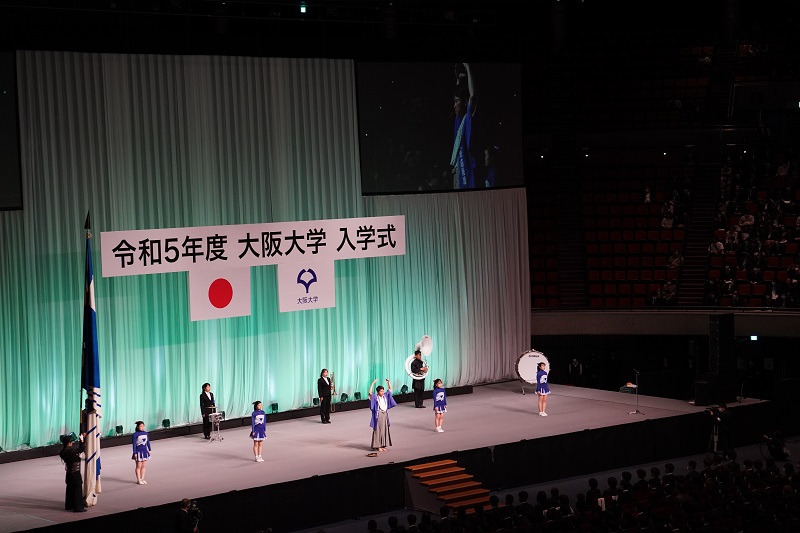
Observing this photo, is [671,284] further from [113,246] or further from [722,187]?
[113,246]

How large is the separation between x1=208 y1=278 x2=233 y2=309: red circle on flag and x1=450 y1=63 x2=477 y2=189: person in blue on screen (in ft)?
20.4

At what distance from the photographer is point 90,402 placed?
64.2ft

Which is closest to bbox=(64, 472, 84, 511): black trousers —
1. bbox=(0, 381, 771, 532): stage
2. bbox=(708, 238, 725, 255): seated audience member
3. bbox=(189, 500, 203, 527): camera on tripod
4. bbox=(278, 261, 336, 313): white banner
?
bbox=(0, 381, 771, 532): stage

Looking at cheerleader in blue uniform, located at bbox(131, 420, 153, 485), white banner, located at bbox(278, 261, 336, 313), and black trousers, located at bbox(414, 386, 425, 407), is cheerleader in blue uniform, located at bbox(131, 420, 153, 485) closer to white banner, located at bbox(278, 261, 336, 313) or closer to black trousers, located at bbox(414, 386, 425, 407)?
white banner, located at bbox(278, 261, 336, 313)

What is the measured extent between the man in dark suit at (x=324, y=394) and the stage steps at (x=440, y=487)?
4.11 meters

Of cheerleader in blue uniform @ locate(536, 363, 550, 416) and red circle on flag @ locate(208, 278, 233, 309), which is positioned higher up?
red circle on flag @ locate(208, 278, 233, 309)

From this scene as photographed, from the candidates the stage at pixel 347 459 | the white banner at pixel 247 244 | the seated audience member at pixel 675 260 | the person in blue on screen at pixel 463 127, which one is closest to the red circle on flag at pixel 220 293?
A: the white banner at pixel 247 244

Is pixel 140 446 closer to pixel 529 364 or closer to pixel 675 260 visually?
pixel 529 364

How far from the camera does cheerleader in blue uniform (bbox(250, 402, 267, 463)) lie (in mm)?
21469

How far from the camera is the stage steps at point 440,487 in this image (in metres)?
20.6

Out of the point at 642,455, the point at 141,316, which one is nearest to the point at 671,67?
the point at 642,455

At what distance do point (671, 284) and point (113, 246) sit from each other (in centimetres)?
1398

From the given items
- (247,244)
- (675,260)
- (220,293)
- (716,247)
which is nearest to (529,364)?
(675,260)

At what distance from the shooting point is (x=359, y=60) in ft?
86.7
